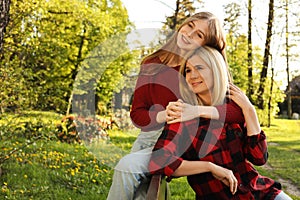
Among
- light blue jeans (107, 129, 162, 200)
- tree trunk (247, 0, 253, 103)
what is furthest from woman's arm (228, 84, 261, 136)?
tree trunk (247, 0, 253, 103)

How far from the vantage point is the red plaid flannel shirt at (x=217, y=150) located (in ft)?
6.28

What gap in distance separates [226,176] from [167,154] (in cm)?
26

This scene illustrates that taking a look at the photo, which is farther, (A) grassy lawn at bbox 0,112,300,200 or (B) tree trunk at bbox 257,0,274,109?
(B) tree trunk at bbox 257,0,274,109

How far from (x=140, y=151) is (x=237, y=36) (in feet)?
56.9

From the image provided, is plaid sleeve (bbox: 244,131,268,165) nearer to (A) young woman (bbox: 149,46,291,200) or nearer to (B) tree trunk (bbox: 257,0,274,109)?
(A) young woman (bbox: 149,46,291,200)

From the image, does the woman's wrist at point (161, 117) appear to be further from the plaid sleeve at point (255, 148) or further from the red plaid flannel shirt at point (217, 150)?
the plaid sleeve at point (255, 148)

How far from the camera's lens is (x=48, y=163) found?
5.67 m

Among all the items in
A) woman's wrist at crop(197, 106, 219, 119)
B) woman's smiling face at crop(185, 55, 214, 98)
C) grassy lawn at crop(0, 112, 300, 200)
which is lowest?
grassy lawn at crop(0, 112, 300, 200)

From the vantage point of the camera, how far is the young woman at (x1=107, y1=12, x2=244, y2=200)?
1881mm

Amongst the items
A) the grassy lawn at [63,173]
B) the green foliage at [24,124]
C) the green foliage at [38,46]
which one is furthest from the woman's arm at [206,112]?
the green foliage at [24,124]

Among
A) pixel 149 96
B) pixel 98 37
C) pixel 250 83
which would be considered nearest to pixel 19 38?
pixel 149 96

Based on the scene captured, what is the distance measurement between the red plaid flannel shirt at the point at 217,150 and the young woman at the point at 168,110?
0.17 feet

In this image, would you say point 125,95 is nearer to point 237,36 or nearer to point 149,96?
point 149,96

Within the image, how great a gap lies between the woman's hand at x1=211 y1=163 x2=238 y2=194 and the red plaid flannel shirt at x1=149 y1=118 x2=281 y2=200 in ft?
0.19
